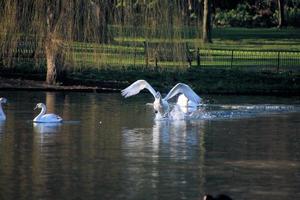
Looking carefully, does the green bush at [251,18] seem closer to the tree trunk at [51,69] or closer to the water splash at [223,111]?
the tree trunk at [51,69]

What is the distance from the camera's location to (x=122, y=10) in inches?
1235

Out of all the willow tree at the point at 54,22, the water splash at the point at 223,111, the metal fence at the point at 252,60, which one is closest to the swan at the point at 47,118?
the water splash at the point at 223,111

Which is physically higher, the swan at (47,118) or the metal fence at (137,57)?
the metal fence at (137,57)

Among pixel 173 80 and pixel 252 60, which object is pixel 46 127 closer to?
pixel 173 80

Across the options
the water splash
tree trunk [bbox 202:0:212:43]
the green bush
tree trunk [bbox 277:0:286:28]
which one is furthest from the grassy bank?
the green bush

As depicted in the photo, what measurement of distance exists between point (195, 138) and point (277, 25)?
68908mm

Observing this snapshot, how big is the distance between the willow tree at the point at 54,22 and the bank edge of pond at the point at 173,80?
6677 millimetres

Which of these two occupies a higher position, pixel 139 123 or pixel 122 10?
pixel 122 10

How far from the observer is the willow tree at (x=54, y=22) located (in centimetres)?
3078

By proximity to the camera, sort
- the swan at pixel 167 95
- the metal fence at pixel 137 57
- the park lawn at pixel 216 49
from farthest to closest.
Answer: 1. the park lawn at pixel 216 49
2. the metal fence at pixel 137 57
3. the swan at pixel 167 95

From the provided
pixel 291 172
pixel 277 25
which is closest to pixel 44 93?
pixel 291 172

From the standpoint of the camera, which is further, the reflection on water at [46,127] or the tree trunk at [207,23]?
the tree trunk at [207,23]

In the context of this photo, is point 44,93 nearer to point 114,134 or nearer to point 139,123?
point 139,123

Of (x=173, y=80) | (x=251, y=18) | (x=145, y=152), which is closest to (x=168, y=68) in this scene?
(x=173, y=80)
